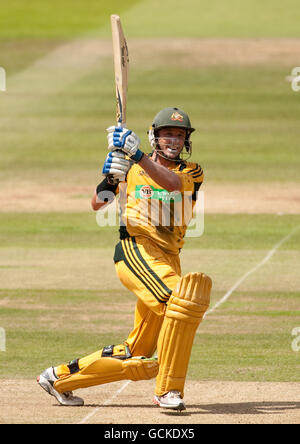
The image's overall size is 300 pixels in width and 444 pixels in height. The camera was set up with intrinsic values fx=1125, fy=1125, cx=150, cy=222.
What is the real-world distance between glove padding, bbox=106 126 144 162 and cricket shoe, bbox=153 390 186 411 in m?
1.52

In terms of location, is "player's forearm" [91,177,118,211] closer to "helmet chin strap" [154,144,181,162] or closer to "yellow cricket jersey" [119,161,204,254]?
"yellow cricket jersey" [119,161,204,254]

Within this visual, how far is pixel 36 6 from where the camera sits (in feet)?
119

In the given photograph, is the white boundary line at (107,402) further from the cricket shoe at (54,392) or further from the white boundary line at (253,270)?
the white boundary line at (253,270)

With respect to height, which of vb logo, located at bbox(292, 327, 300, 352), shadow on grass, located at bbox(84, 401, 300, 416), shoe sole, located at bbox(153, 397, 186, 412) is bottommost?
shadow on grass, located at bbox(84, 401, 300, 416)

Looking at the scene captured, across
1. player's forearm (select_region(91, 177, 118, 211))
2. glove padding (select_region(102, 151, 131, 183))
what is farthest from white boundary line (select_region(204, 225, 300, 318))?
glove padding (select_region(102, 151, 131, 183))

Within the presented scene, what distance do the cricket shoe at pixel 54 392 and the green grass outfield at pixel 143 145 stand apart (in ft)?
3.18

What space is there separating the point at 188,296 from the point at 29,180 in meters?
12.7

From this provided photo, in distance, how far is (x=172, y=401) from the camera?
23.4 feet

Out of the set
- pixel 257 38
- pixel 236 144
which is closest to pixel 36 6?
pixel 257 38

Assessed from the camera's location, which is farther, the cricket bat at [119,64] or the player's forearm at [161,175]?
the cricket bat at [119,64]

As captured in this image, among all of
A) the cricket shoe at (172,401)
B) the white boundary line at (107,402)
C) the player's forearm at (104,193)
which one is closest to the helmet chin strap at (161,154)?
the player's forearm at (104,193)

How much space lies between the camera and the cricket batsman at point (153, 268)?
23.3ft

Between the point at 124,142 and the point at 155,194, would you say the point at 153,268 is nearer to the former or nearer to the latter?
the point at 155,194

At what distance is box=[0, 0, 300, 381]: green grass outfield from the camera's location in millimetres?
9938
